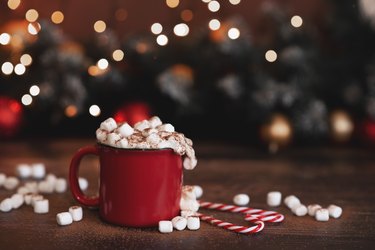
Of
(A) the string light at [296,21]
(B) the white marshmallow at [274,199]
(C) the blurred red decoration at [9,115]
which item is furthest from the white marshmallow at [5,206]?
(A) the string light at [296,21]

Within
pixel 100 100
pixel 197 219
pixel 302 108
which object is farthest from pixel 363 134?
pixel 197 219

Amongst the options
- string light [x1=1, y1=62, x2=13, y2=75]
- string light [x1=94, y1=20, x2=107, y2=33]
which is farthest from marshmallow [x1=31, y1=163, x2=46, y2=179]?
string light [x1=94, y1=20, x2=107, y2=33]

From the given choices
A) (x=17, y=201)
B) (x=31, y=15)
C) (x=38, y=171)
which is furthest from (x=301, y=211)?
(x=31, y=15)

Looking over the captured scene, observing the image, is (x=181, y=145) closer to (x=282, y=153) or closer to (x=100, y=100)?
(x=282, y=153)

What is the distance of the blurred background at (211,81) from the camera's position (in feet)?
6.05

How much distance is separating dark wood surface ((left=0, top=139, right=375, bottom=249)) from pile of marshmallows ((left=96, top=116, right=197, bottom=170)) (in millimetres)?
149

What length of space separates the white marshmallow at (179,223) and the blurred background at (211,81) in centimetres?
88

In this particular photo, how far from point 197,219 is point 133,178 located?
14cm

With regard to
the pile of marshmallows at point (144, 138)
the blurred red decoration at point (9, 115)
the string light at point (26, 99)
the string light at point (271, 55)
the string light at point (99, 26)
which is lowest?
the pile of marshmallows at point (144, 138)

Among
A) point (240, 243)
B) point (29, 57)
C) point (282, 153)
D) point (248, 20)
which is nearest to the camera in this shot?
point (240, 243)

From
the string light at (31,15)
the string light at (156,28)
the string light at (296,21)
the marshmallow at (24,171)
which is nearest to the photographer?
the marshmallow at (24,171)

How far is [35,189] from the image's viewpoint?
1240 millimetres

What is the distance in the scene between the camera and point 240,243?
3.05ft

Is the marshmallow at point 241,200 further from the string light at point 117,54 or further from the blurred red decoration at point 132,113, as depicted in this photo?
the string light at point 117,54
